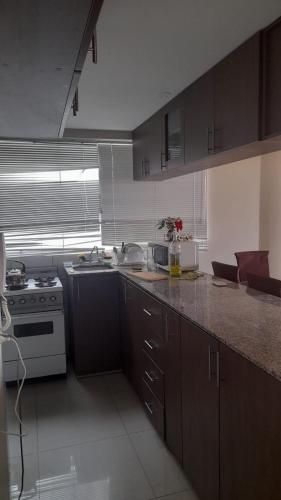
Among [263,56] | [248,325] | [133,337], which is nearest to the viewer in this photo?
[248,325]

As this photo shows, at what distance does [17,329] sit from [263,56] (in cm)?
265

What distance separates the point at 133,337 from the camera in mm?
2881

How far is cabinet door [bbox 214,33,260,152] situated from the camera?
73.5 inches

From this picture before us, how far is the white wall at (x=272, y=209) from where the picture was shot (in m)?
4.05

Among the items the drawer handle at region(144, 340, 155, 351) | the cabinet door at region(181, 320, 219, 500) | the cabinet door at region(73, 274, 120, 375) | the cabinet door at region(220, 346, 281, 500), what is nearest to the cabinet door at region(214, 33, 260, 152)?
the cabinet door at region(181, 320, 219, 500)

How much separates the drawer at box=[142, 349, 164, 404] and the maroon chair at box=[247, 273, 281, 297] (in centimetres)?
90

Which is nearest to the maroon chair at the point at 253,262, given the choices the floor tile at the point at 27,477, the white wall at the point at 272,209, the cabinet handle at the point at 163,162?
the white wall at the point at 272,209

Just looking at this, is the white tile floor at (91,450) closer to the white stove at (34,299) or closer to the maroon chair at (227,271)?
the white stove at (34,299)

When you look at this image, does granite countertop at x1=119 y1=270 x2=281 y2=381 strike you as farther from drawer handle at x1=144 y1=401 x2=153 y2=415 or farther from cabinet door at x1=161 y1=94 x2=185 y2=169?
cabinet door at x1=161 y1=94 x2=185 y2=169

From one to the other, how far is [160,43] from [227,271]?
182cm

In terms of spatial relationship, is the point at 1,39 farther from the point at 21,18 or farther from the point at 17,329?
the point at 17,329

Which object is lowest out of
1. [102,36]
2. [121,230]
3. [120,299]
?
[120,299]

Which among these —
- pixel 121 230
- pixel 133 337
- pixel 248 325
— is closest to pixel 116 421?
pixel 133 337

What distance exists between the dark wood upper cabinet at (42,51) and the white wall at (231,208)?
2.44 metres
